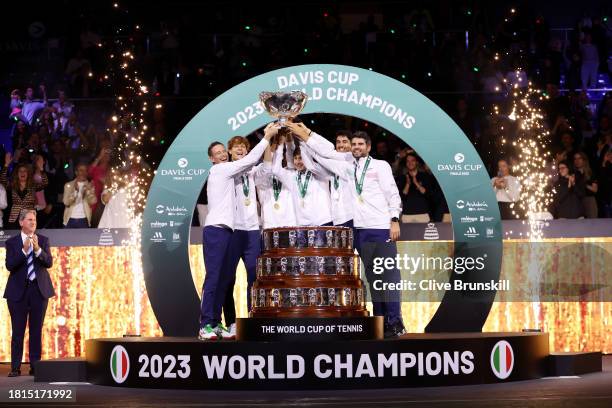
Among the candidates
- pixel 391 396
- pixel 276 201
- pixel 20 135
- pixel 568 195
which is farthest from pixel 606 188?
pixel 20 135

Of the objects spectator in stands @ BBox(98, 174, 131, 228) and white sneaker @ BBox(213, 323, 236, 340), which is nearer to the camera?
white sneaker @ BBox(213, 323, 236, 340)

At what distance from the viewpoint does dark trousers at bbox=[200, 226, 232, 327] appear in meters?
10.3

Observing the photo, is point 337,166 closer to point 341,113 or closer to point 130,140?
point 341,113

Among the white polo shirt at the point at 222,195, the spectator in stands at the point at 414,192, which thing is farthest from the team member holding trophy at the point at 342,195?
the spectator in stands at the point at 414,192

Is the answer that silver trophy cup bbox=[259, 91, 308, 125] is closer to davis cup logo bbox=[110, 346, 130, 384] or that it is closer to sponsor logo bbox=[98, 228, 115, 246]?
davis cup logo bbox=[110, 346, 130, 384]

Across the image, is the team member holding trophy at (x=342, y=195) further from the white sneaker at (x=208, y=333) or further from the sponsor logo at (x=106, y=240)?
the sponsor logo at (x=106, y=240)

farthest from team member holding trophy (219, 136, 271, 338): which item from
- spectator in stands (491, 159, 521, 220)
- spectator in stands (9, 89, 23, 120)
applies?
spectator in stands (9, 89, 23, 120)

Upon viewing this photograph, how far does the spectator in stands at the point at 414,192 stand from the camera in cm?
1409

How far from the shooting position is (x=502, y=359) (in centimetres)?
986

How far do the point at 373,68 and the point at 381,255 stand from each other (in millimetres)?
7675

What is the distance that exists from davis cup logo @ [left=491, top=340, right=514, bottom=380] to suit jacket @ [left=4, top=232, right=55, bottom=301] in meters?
4.55

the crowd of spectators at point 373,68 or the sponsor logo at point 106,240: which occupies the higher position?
the crowd of spectators at point 373,68

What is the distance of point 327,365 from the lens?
9.33 metres

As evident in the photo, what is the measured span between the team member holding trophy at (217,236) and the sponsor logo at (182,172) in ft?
5.09
